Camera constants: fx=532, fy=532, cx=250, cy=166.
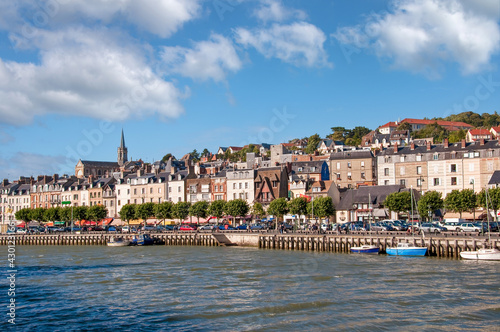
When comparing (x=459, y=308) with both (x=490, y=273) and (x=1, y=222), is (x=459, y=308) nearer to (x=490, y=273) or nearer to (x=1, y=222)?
(x=490, y=273)

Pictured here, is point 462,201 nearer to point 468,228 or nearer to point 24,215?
point 468,228

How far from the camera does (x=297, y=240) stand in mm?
66500

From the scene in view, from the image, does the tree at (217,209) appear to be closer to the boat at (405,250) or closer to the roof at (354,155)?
the roof at (354,155)

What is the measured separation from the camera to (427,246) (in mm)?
53344

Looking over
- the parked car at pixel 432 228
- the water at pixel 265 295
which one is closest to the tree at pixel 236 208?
the parked car at pixel 432 228

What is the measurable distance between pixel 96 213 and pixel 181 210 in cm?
2431

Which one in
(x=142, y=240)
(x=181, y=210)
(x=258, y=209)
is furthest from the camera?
(x=181, y=210)

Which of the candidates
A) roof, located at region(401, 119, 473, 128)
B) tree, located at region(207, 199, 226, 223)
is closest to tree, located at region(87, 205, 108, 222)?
tree, located at region(207, 199, 226, 223)

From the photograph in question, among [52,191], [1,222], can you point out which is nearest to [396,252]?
[52,191]

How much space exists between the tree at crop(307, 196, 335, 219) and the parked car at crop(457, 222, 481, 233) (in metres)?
24.7

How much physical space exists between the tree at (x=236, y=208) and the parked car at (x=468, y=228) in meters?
40.6

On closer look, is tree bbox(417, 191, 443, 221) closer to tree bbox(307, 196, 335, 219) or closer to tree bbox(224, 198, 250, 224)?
tree bbox(307, 196, 335, 219)

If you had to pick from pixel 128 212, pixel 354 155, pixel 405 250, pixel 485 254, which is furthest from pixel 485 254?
pixel 128 212

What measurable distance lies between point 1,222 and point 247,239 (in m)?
93.6
